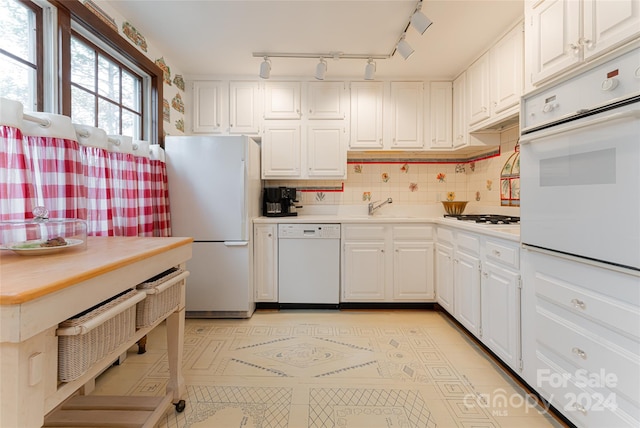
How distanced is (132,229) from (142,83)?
1335 mm

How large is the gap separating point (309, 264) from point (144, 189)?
153cm

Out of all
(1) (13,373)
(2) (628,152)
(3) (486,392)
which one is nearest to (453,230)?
(3) (486,392)

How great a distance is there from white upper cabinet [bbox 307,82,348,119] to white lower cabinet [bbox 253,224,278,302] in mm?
1254

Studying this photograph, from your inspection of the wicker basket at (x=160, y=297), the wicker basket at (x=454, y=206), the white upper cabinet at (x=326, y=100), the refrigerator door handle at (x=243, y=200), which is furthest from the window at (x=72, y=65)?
the wicker basket at (x=454, y=206)

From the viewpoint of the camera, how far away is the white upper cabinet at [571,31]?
1147 millimetres

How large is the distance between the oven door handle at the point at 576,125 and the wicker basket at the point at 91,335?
184 centimetres

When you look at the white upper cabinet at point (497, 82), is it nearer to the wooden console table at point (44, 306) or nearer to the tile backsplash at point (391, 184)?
the tile backsplash at point (391, 184)

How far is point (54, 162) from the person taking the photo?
151 cm

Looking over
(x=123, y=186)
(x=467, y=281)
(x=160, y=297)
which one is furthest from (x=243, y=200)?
(x=467, y=281)

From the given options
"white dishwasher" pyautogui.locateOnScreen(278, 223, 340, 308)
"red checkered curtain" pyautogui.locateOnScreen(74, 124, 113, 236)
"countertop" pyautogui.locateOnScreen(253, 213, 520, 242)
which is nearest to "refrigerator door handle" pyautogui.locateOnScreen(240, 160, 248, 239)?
"countertop" pyautogui.locateOnScreen(253, 213, 520, 242)

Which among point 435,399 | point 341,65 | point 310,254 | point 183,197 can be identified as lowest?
point 435,399

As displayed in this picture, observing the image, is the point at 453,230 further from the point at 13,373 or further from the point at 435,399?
the point at 13,373

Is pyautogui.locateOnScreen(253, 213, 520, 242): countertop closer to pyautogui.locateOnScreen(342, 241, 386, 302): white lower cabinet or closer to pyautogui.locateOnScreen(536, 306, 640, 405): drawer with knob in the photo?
pyautogui.locateOnScreen(342, 241, 386, 302): white lower cabinet

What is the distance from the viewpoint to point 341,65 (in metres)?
2.88
